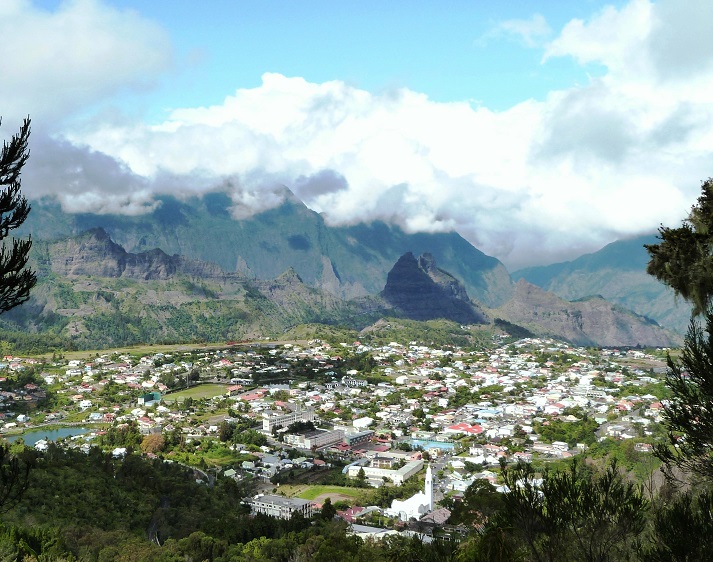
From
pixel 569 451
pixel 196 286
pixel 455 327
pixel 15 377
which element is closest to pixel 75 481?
pixel 569 451

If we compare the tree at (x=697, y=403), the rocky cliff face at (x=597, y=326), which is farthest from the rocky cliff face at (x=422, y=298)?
the tree at (x=697, y=403)

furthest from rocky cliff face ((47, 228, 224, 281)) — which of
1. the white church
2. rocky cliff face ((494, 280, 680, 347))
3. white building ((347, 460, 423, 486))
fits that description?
the white church

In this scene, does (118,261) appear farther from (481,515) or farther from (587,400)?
(481,515)

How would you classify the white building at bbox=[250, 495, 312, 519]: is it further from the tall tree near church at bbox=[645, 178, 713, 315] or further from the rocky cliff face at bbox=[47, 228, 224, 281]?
the rocky cliff face at bbox=[47, 228, 224, 281]

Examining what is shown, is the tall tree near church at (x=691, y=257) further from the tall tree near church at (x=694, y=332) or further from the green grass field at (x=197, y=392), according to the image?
the green grass field at (x=197, y=392)

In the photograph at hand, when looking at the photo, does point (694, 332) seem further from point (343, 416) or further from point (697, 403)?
point (343, 416)
